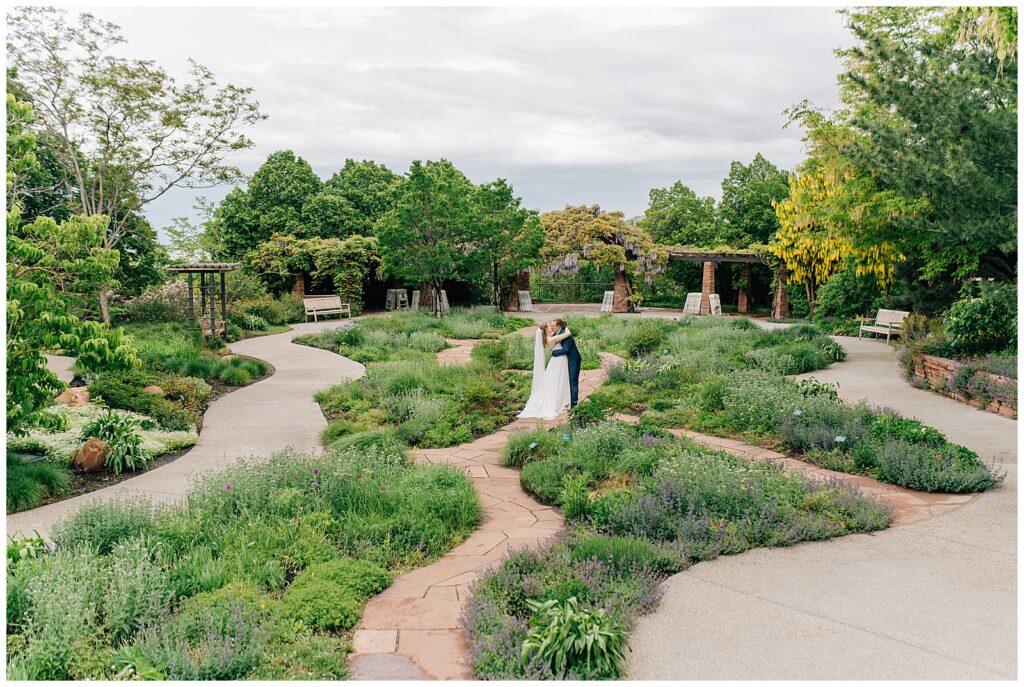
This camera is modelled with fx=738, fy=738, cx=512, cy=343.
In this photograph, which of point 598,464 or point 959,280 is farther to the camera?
point 959,280

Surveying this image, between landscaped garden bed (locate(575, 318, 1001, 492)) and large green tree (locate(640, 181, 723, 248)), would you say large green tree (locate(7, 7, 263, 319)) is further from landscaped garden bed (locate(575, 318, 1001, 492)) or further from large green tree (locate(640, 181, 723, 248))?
large green tree (locate(640, 181, 723, 248))

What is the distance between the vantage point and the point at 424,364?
1340cm

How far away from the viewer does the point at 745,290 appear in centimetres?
3048

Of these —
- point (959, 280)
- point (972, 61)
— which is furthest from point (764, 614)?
point (959, 280)

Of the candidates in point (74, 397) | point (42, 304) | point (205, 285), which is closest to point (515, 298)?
point (205, 285)

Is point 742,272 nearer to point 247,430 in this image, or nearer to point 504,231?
point 504,231

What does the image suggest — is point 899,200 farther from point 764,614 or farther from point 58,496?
point 58,496

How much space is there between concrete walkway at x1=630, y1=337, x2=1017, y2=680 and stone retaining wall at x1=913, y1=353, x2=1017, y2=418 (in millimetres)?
4649

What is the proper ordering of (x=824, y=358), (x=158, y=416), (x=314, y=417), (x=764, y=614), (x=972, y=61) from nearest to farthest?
(x=764, y=614) → (x=972, y=61) → (x=158, y=416) → (x=314, y=417) → (x=824, y=358)

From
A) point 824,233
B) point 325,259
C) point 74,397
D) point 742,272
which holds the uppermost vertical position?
point 824,233

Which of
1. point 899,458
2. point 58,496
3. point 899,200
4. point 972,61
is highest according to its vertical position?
point 972,61

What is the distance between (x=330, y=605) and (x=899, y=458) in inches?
215

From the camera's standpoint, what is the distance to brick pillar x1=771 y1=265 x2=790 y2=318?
89.9ft

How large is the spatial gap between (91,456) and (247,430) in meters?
2.07
